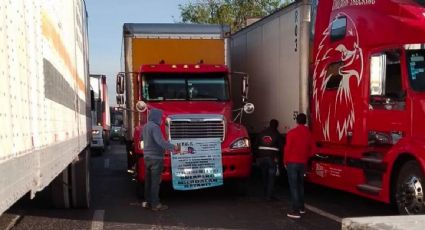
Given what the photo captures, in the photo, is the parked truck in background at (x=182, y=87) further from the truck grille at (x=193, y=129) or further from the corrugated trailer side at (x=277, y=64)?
the corrugated trailer side at (x=277, y=64)

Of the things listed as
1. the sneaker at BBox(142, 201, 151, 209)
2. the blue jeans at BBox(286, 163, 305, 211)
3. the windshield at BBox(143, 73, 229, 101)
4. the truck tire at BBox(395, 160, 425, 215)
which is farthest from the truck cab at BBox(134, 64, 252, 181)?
the truck tire at BBox(395, 160, 425, 215)

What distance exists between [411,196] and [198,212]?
3.38 metres

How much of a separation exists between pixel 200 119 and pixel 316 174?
228 cm

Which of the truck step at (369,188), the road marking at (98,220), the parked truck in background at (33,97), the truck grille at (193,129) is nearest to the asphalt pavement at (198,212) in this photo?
the road marking at (98,220)

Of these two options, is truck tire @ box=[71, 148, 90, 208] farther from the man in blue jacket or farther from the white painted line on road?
the white painted line on road

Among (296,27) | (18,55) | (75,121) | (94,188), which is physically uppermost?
(296,27)

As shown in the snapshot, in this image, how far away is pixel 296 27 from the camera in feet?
36.4

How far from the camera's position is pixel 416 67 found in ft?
25.8

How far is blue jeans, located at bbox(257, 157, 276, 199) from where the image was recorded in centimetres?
1073

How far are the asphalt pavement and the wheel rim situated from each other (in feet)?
3.16

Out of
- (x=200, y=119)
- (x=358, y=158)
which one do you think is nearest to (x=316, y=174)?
(x=358, y=158)

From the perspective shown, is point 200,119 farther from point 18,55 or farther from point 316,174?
point 18,55

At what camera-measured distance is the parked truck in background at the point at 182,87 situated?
35.1 feet

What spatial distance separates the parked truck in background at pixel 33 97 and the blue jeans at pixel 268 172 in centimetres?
520
